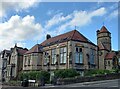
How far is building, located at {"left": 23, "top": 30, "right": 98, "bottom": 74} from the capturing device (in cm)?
4181

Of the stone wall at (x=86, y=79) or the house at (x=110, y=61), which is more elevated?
the house at (x=110, y=61)

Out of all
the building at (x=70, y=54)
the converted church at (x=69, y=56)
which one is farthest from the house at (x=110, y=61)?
the building at (x=70, y=54)

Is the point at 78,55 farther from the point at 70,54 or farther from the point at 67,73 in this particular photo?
the point at 67,73

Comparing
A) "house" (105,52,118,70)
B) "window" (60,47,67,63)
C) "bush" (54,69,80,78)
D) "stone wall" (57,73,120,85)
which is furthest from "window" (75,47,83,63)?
"house" (105,52,118,70)

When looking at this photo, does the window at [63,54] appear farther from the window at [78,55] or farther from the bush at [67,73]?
the bush at [67,73]

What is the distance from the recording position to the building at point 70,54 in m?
41.8

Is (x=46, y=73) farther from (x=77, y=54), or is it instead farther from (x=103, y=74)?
(x=103, y=74)

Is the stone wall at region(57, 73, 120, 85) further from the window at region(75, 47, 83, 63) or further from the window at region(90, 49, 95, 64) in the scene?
the window at region(90, 49, 95, 64)

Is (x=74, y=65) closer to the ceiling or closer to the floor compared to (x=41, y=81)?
closer to the ceiling

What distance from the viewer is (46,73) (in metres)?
43.4

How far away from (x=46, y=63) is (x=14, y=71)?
14.7 metres

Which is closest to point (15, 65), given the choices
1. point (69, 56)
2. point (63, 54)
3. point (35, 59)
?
point (35, 59)

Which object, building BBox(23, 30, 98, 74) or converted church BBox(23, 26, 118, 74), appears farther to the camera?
converted church BBox(23, 26, 118, 74)

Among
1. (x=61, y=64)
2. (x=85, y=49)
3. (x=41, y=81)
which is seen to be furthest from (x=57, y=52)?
(x=41, y=81)
